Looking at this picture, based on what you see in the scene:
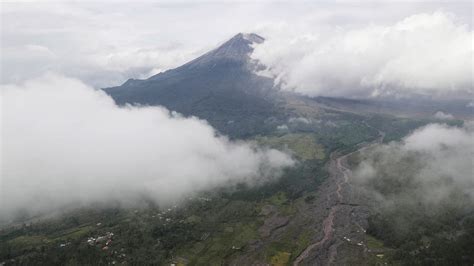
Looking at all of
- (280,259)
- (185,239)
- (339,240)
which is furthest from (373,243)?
(185,239)

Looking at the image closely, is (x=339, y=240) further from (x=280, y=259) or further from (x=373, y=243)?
(x=280, y=259)

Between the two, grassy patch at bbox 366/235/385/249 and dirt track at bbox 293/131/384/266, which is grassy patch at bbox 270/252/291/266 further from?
grassy patch at bbox 366/235/385/249

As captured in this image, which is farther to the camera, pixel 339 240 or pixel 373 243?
pixel 339 240

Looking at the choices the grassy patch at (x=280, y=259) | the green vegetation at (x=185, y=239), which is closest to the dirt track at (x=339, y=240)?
the grassy patch at (x=280, y=259)

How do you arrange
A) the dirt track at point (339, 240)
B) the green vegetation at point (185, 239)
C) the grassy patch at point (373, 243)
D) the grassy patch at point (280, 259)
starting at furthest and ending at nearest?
the grassy patch at point (373, 243) → the green vegetation at point (185, 239) → the dirt track at point (339, 240) → the grassy patch at point (280, 259)

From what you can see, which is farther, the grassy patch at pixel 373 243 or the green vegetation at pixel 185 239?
the grassy patch at pixel 373 243

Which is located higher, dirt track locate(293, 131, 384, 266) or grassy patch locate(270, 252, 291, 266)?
dirt track locate(293, 131, 384, 266)

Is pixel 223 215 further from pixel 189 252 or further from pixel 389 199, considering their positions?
pixel 389 199

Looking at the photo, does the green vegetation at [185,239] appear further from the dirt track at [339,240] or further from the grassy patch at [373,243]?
the dirt track at [339,240]

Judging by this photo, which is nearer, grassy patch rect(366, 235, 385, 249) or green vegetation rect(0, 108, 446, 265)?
green vegetation rect(0, 108, 446, 265)

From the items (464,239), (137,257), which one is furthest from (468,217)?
(137,257)

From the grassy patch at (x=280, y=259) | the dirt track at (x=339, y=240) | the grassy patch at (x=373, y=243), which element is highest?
the grassy patch at (x=373, y=243)

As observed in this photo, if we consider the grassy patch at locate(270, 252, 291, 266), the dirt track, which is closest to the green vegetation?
the grassy patch at locate(270, 252, 291, 266)
